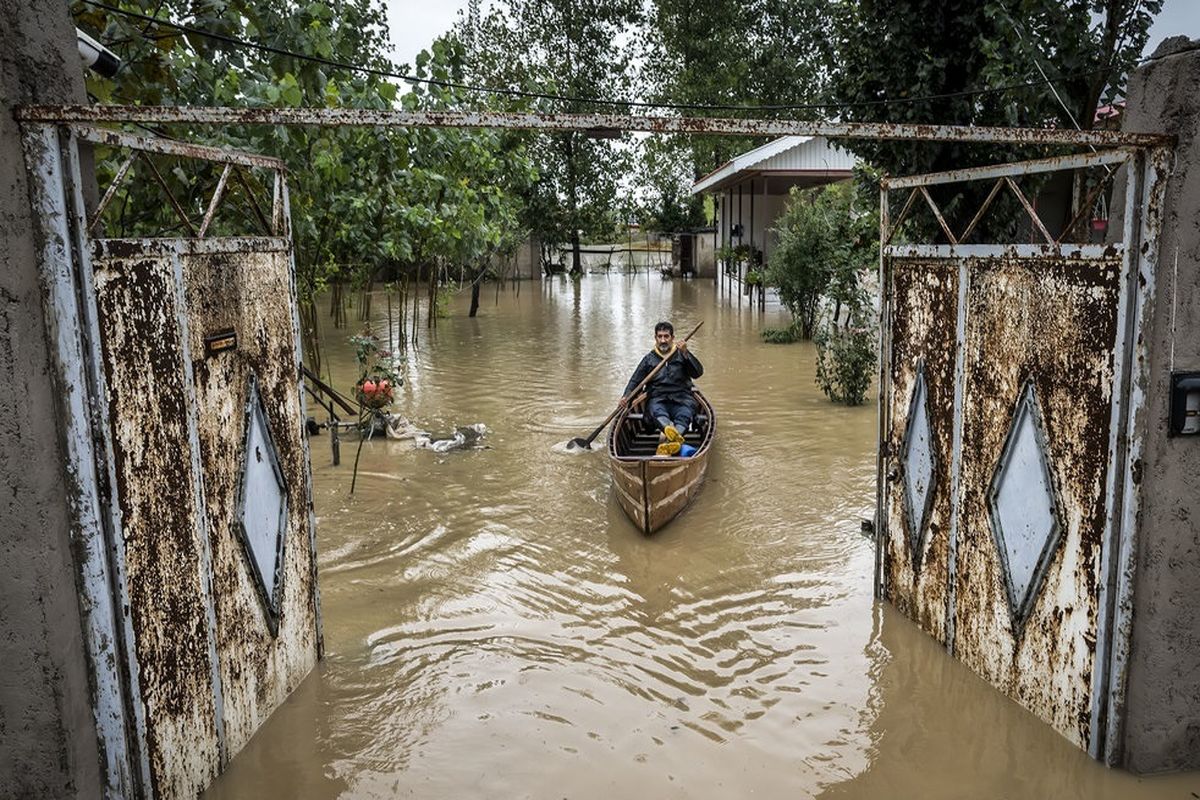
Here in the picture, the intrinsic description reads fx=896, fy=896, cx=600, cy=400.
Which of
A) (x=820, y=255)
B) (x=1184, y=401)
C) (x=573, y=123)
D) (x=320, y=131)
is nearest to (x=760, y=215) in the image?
(x=820, y=255)

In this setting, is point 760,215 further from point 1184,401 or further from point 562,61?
point 1184,401

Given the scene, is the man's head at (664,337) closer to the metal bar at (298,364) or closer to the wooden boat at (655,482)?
the wooden boat at (655,482)

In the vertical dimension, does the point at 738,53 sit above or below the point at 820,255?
above

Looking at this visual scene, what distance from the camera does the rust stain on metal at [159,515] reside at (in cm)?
341

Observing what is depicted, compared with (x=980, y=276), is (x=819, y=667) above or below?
below

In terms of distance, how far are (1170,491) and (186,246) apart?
4411 millimetres

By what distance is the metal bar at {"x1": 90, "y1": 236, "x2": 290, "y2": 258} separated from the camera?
335cm

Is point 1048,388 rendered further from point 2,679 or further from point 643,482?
point 2,679

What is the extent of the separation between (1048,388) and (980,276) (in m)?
0.86

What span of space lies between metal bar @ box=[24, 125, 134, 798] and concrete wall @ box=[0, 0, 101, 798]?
1.3 inches

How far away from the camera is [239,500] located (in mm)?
4391

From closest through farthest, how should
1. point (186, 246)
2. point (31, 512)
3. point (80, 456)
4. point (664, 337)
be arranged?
point (31, 512), point (80, 456), point (186, 246), point (664, 337)

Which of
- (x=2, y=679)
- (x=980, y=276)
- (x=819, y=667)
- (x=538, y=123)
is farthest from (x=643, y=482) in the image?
(x=2, y=679)

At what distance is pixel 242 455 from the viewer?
4461 millimetres
